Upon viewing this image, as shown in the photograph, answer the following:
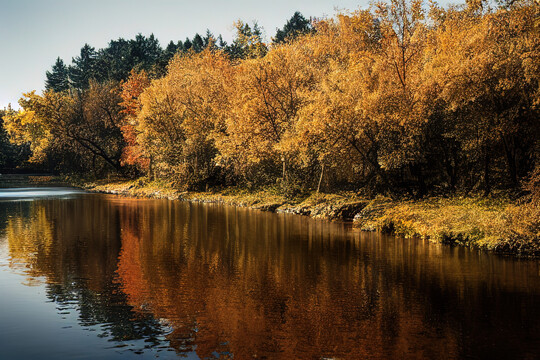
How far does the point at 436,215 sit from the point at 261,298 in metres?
14.4

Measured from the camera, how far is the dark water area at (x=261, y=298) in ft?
35.8

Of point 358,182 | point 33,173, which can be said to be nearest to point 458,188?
point 358,182

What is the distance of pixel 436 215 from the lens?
25.9 metres

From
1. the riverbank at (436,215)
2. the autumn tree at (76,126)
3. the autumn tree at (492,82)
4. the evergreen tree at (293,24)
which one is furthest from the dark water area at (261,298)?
the evergreen tree at (293,24)

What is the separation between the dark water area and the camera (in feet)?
35.8

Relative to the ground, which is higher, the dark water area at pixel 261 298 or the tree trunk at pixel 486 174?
the tree trunk at pixel 486 174

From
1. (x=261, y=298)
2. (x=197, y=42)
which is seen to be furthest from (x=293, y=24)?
(x=261, y=298)

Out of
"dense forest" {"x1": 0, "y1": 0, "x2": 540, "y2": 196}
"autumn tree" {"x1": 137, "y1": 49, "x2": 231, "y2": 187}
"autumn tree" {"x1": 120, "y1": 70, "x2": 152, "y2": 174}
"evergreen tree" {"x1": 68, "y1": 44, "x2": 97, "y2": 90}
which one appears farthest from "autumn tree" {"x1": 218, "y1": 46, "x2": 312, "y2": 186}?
"evergreen tree" {"x1": 68, "y1": 44, "x2": 97, "y2": 90}

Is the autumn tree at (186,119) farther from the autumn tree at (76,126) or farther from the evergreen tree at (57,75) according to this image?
the evergreen tree at (57,75)

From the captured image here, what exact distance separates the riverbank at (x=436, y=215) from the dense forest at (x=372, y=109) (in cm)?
216

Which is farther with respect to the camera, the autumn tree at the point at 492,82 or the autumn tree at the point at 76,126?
the autumn tree at the point at 76,126

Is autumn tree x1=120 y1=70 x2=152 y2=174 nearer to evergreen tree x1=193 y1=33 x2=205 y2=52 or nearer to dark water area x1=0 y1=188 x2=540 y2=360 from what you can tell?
dark water area x1=0 y1=188 x2=540 y2=360

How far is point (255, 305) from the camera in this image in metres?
14.0

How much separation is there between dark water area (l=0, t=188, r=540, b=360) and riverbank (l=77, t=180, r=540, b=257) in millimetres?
1106
